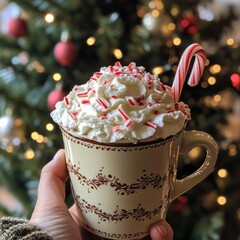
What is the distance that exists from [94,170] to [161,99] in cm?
16

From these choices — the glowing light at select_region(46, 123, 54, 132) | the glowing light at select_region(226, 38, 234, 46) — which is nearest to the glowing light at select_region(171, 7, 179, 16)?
the glowing light at select_region(226, 38, 234, 46)

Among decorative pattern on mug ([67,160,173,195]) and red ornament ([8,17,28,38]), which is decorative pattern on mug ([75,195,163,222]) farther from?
red ornament ([8,17,28,38])

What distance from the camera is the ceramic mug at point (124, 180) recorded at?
64 cm

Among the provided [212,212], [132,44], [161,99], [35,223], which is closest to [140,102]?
[161,99]

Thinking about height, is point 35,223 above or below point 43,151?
above

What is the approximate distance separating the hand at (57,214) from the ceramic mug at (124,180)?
0.15ft

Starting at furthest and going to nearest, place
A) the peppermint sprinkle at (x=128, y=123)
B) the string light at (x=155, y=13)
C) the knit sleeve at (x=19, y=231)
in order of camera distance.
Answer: the string light at (x=155, y=13), the knit sleeve at (x=19, y=231), the peppermint sprinkle at (x=128, y=123)

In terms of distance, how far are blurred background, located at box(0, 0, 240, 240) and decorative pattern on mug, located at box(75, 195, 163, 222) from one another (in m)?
0.68

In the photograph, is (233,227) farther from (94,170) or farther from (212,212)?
(94,170)

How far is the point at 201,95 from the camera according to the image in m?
1.46

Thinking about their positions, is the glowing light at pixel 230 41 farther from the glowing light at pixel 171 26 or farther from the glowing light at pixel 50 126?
the glowing light at pixel 50 126

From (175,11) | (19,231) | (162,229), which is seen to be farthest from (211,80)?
(19,231)

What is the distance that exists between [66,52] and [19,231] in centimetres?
74

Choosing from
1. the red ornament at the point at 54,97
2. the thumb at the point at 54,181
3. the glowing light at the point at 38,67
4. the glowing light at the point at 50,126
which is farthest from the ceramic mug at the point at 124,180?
the glowing light at the point at 38,67
